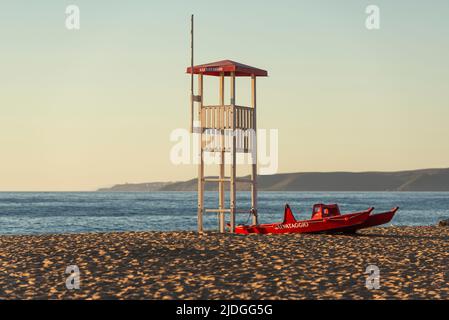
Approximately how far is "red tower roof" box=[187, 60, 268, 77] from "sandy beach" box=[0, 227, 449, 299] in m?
6.77

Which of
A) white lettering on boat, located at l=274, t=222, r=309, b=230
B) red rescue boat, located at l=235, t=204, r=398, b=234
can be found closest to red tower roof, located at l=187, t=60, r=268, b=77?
red rescue boat, located at l=235, t=204, r=398, b=234

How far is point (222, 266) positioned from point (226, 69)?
39.4 feet

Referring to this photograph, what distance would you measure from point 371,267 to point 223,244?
596 centimetres

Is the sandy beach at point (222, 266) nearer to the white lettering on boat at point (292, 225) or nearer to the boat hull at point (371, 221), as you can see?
the white lettering on boat at point (292, 225)

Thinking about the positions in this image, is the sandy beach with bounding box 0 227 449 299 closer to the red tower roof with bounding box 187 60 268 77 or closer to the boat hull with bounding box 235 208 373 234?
the boat hull with bounding box 235 208 373 234

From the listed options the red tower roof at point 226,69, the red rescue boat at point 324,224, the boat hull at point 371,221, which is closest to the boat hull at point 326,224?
the red rescue boat at point 324,224

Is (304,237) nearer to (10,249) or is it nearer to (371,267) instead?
(371,267)

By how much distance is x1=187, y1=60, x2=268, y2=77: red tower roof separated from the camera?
30.7 metres

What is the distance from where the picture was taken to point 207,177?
107 feet

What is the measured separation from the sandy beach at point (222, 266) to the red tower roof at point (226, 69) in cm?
677

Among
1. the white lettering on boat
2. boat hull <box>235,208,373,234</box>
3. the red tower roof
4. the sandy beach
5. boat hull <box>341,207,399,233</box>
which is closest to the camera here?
the sandy beach

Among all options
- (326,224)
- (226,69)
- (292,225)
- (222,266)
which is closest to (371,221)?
(326,224)

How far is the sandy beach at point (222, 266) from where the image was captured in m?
17.3
